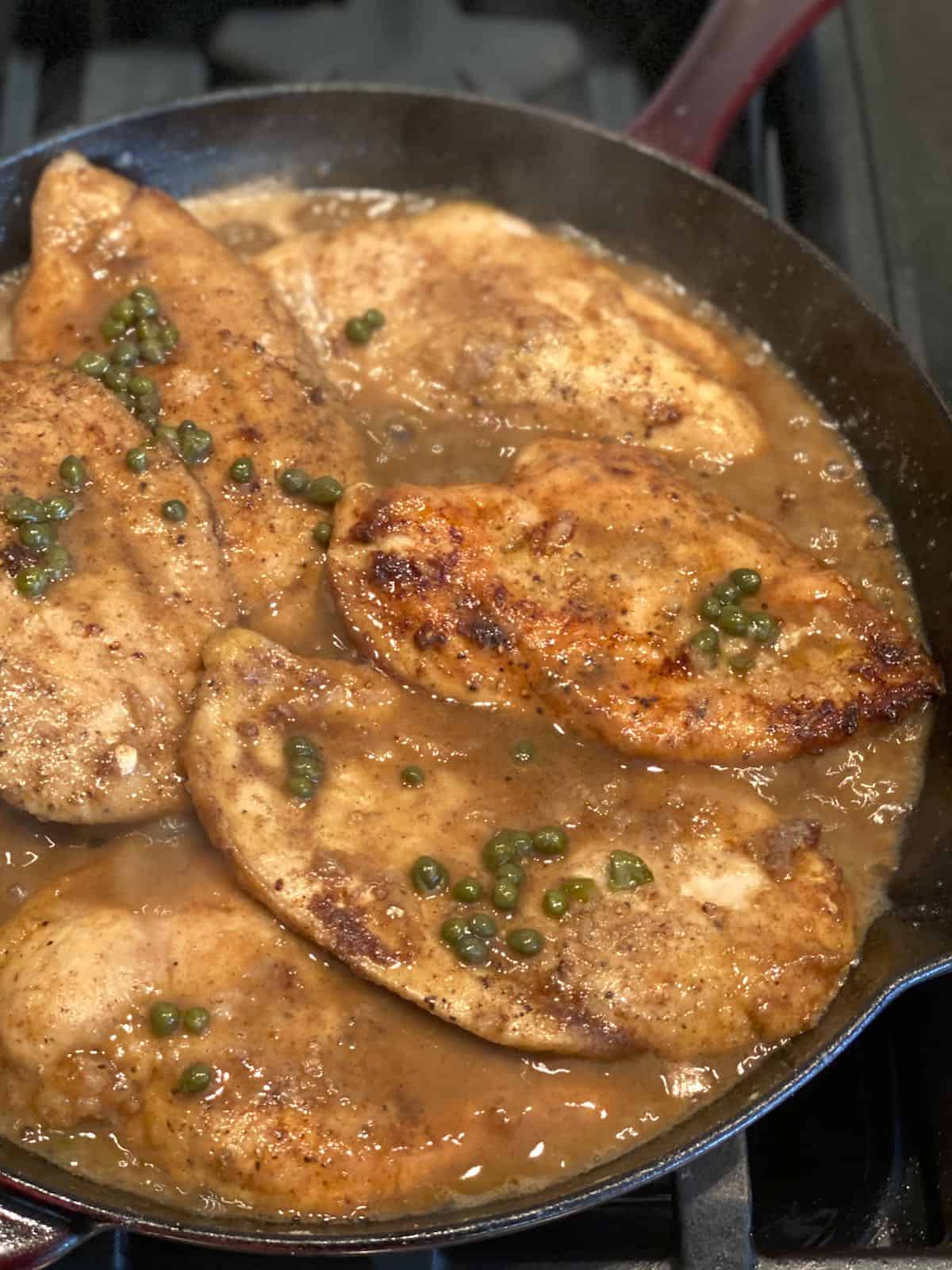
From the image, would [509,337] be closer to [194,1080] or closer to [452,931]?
[452,931]

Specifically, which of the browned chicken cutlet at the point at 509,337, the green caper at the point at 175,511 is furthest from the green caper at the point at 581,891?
the browned chicken cutlet at the point at 509,337

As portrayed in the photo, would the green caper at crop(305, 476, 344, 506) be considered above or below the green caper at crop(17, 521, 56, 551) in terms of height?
above

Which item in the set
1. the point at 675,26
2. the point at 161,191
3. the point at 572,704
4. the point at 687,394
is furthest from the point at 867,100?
the point at 572,704

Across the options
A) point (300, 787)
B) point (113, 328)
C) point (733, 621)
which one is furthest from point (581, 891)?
point (113, 328)

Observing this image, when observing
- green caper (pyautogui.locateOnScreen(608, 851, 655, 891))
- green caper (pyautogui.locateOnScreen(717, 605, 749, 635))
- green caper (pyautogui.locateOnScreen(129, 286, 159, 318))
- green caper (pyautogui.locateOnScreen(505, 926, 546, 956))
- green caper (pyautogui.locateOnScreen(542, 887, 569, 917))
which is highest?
green caper (pyautogui.locateOnScreen(717, 605, 749, 635))

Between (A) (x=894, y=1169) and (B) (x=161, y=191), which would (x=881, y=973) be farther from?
(B) (x=161, y=191)

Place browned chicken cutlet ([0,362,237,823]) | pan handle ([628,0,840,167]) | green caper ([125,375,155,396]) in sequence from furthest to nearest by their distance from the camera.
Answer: pan handle ([628,0,840,167]), green caper ([125,375,155,396]), browned chicken cutlet ([0,362,237,823])

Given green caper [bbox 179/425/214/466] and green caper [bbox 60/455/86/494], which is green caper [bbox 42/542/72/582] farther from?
green caper [bbox 179/425/214/466]

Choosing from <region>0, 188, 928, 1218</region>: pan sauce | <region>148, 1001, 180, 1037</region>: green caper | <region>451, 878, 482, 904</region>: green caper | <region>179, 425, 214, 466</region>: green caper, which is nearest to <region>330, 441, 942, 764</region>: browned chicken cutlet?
<region>0, 188, 928, 1218</region>: pan sauce
